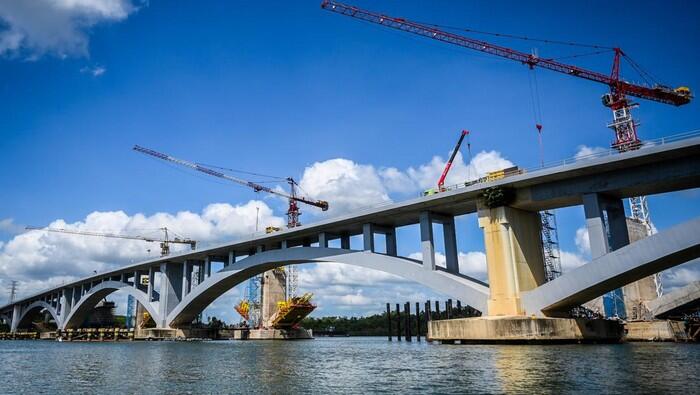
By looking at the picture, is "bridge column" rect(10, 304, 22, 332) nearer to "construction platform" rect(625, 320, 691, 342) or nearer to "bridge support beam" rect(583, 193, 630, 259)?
"construction platform" rect(625, 320, 691, 342)

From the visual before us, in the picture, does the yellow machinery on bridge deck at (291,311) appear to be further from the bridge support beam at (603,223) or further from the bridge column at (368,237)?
the bridge support beam at (603,223)

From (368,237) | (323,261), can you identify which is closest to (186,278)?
(323,261)

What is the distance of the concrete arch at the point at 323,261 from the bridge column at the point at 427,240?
0.64 meters

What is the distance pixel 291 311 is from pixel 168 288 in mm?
19459

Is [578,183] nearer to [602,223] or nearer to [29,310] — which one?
[602,223]

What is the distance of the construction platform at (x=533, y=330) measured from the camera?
3331cm

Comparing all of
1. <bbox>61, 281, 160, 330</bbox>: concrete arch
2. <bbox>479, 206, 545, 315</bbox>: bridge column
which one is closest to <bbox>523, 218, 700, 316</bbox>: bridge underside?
<bbox>479, 206, 545, 315</bbox>: bridge column

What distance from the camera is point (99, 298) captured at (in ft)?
345

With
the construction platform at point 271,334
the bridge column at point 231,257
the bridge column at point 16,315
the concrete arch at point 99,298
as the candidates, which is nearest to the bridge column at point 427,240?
the bridge column at point 231,257

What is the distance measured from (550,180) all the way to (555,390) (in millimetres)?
23542

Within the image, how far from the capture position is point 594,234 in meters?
33.6

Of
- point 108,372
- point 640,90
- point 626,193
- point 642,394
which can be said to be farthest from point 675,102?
point 108,372

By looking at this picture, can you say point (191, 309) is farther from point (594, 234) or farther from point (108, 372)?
point (594, 234)

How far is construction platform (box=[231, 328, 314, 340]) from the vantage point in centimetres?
8512
